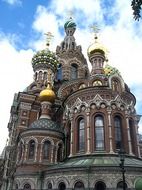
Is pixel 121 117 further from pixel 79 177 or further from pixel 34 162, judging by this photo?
pixel 34 162

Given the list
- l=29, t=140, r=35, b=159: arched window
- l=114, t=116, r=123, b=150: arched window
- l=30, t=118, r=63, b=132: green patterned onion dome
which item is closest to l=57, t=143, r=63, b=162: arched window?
l=30, t=118, r=63, b=132: green patterned onion dome

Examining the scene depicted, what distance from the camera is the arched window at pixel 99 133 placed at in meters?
18.8

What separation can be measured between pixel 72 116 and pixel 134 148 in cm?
541

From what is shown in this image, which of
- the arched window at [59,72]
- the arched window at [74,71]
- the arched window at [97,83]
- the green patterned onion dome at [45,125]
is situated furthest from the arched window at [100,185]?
the arched window at [74,71]

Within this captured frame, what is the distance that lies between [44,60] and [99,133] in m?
15.1

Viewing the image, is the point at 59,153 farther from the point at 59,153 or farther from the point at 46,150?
the point at 46,150

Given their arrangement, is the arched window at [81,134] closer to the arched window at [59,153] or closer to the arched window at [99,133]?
the arched window at [99,133]

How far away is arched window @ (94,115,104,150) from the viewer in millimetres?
18812

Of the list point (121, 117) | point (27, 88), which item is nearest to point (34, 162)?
point (121, 117)

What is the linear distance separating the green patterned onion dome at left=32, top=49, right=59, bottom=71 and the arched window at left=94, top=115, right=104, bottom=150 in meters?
13.7

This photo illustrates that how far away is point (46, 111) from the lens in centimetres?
2398

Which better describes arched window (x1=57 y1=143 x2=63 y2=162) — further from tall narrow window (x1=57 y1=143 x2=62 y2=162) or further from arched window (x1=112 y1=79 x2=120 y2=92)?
arched window (x1=112 y1=79 x2=120 y2=92)

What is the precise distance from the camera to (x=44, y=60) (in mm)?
31500

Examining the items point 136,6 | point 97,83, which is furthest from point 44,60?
point 136,6
